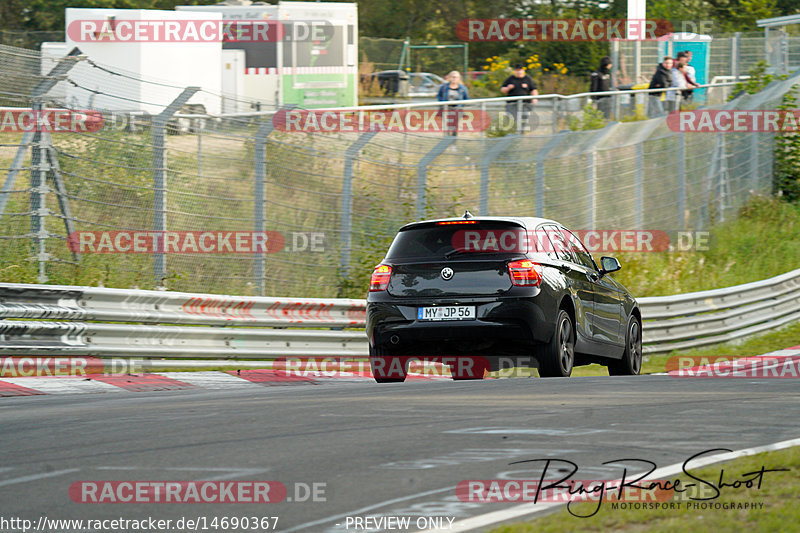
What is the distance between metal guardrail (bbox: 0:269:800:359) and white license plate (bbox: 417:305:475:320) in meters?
2.61

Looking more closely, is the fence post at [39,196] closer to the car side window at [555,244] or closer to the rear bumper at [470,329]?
the rear bumper at [470,329]

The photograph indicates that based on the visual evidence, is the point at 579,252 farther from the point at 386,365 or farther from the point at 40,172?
the point at 40,172

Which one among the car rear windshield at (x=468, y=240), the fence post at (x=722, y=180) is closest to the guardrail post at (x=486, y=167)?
the car rear windshield at (x=468, y=240)

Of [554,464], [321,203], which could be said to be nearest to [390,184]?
[321,203]

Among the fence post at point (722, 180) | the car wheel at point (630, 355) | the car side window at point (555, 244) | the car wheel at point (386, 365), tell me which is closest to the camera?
the car wheel at point (386, 365)

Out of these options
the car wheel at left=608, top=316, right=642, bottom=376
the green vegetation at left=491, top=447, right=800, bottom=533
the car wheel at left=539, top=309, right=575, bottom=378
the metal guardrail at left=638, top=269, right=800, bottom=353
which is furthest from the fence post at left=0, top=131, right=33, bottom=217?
the green vegetation at left=491, top=447, right=800, bottom=533

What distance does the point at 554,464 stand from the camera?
19.7 feet

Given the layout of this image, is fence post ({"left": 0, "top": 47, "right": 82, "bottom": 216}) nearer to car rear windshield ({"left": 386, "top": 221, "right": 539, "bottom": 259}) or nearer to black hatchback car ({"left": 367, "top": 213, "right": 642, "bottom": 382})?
black hatchback car ({"left": 367, "top": 213, "right": 642, "bottom": 382})

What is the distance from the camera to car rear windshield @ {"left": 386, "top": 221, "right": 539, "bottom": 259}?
10789 millimetres

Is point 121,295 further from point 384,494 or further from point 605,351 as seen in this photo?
point 384,494

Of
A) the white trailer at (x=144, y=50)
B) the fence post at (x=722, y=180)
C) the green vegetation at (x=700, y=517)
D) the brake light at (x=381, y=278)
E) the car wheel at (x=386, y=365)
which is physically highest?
the white trailer at (x=144, y=50)

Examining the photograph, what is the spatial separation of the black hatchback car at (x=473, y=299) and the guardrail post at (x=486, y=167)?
623 centimetres

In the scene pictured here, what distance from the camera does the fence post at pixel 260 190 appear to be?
14359 millimetres

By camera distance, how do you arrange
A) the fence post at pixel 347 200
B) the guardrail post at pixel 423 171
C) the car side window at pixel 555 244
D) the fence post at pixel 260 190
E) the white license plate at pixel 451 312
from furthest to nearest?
the guardrail post at pixel 423 171, the fence post at pixel 347 200, the fence post at pixel 260 190, the car side window at pixel 555 244, the white license plate at pixel 451 312
